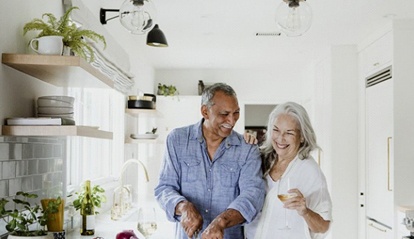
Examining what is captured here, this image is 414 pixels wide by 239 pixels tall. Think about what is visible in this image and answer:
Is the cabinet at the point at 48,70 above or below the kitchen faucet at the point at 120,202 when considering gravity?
above

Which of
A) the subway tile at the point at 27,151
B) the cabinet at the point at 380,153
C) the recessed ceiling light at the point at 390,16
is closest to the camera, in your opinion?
the subway tile at the point at 27,151

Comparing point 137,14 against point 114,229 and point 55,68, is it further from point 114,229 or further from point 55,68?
point 114,229

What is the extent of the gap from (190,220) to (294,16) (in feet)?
4.74

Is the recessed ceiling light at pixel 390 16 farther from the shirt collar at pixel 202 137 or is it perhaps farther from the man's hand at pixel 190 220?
the man's hand at pixel 190 220

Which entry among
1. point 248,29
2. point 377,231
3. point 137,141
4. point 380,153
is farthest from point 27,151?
point 377,231

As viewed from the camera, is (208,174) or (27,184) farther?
(27,184)

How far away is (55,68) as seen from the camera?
2.54 meters

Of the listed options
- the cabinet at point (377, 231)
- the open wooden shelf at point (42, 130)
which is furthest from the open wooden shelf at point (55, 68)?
the cabinet at point (377, 231)

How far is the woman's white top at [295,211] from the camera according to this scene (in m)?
2.38

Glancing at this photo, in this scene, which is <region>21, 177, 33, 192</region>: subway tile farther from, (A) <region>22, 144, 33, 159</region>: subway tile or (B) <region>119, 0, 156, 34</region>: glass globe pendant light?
(B) <region>119, 0, 156, 34</region>: glass globe pendant light

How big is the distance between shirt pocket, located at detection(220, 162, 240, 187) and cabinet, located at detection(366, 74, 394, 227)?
11.1 feet

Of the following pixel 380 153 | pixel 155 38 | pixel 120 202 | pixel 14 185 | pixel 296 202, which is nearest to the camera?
pixel 296 202

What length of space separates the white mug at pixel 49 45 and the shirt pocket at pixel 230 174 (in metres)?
0.92

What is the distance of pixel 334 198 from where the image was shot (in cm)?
659
